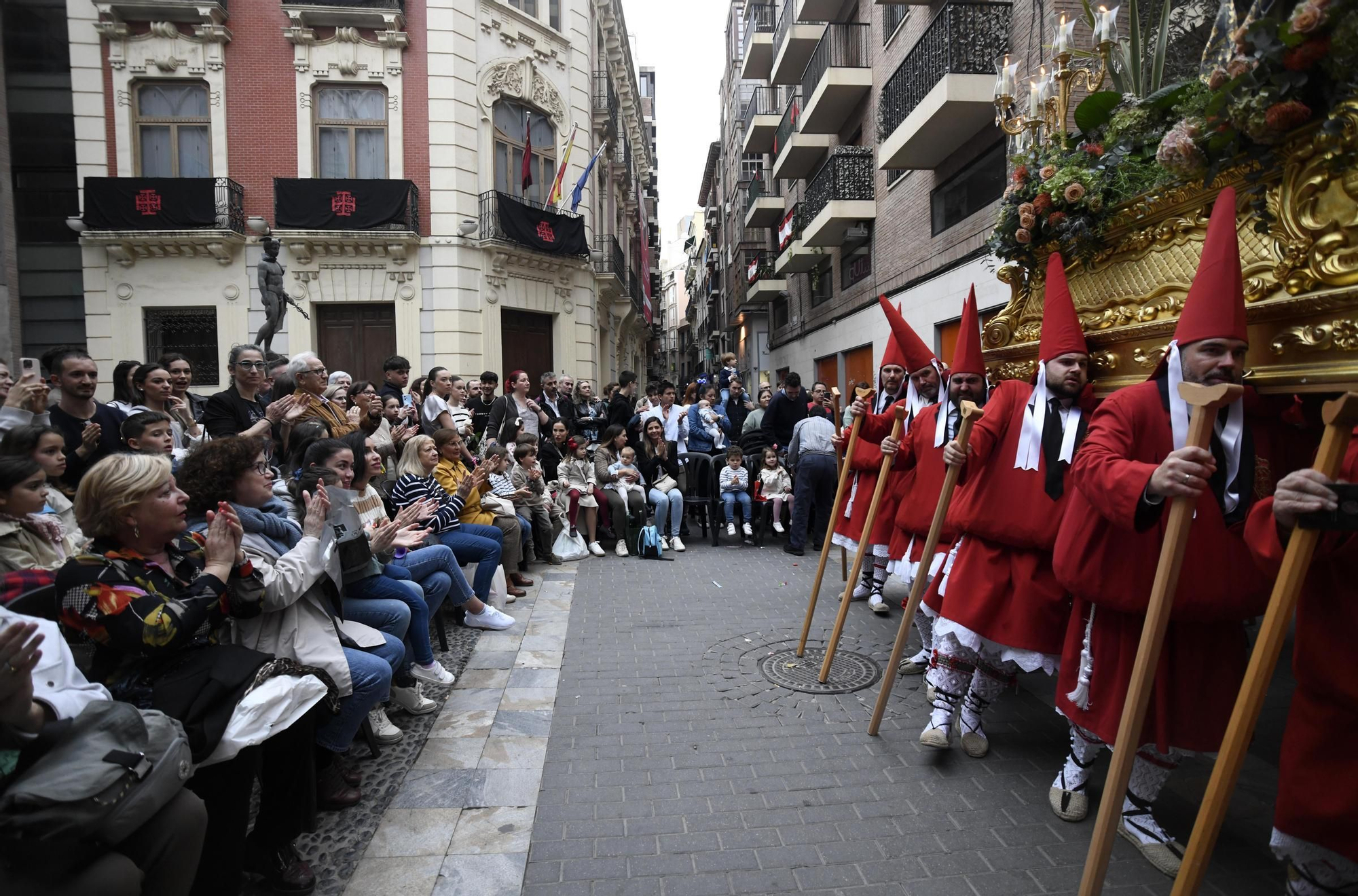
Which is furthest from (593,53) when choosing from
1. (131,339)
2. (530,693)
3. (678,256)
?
(678,256)

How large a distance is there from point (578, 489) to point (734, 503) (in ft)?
6.73

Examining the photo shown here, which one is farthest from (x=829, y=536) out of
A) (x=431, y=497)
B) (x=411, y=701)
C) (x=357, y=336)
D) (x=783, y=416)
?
(x=357, y=336)

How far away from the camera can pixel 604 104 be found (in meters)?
20.3

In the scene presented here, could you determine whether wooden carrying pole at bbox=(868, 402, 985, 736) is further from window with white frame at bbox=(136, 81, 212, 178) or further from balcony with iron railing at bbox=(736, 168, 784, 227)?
balcony with iron railing at bbox=(736, 168, 784, 227)

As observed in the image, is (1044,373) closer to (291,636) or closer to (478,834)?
(478,834)

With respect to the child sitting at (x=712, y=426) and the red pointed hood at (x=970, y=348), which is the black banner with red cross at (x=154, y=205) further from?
the red pointed hood at (x=970, y=348)

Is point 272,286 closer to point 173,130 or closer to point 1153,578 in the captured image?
point 173,130

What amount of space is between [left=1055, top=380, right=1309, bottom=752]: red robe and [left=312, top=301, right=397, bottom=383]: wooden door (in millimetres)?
15017

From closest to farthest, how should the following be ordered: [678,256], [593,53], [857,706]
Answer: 1. [857,706]
2. [593,53]
3. [678,256]

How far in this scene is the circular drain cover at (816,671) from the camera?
4480 mm

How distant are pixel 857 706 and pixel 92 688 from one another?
353cm

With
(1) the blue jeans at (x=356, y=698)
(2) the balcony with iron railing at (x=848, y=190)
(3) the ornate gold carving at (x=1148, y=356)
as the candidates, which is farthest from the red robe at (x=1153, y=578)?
(2) the balcony with iron railing at (x=848, y=190)

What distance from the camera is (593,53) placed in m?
20.3

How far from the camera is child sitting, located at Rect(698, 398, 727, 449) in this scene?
1009cm
